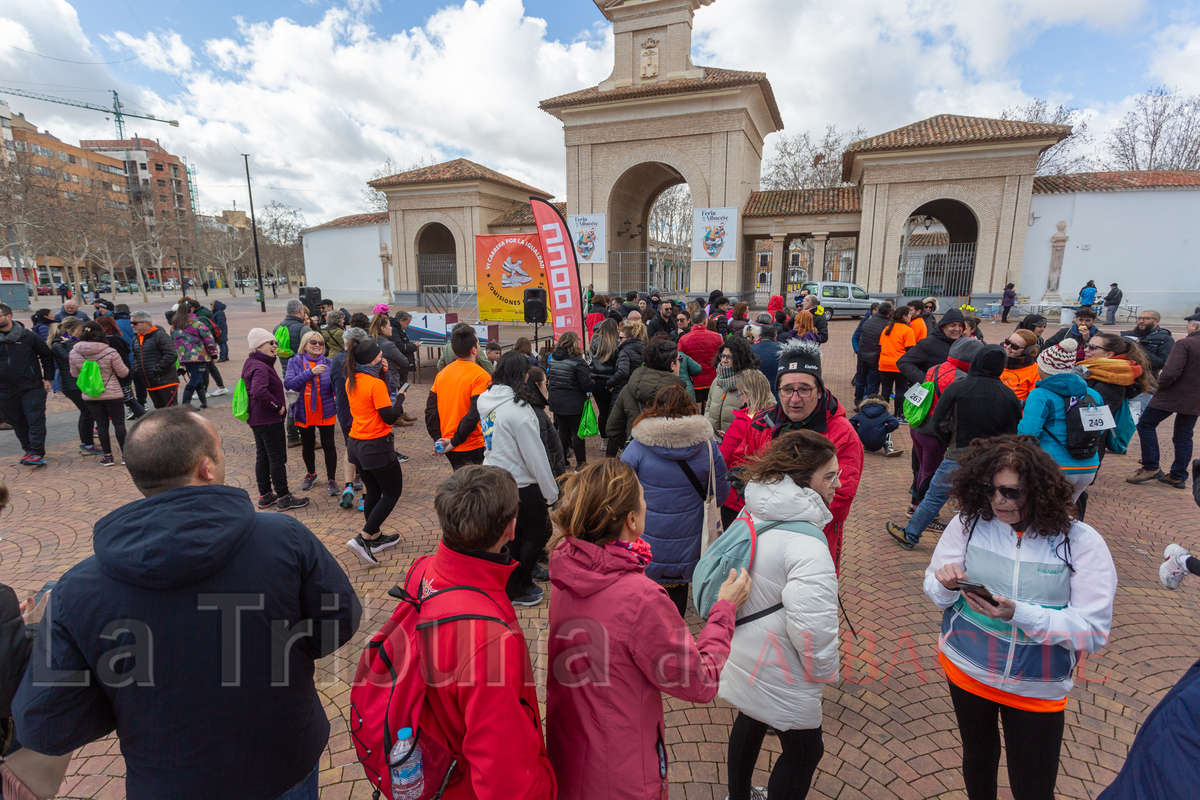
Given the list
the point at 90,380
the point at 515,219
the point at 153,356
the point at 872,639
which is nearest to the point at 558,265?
the point at 153,356

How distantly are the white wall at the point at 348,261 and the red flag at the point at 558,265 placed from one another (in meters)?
26.9

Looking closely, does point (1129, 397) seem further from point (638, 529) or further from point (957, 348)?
point (638, 529)

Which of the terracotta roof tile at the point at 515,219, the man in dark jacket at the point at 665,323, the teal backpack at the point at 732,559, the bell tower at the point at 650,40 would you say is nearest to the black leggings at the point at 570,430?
the man in dark jacket at the point at 665,323

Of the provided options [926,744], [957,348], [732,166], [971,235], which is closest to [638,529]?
[926,744]

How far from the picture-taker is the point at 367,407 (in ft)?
15.2

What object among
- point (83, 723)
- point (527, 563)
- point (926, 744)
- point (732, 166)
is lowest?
point (926, 744)

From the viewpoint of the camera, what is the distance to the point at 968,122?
2206 cm

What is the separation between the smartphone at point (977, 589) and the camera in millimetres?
1904

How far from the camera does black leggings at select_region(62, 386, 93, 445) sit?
7012 millimetres

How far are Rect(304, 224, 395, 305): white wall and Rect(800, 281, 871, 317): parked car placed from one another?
23.7 meters

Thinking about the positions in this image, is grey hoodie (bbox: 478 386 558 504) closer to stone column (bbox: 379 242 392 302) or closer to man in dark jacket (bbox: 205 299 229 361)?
man in dark jacket (bbox: 205 299 229 361)

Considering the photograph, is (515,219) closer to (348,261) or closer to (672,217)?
(348,261)

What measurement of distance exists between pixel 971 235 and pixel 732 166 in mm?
13799

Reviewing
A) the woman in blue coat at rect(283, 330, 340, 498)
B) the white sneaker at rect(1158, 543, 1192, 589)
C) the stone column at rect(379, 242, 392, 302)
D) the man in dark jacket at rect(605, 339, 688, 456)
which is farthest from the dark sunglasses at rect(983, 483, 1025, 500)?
the stone column at rect(379, 242, 392, 302)
